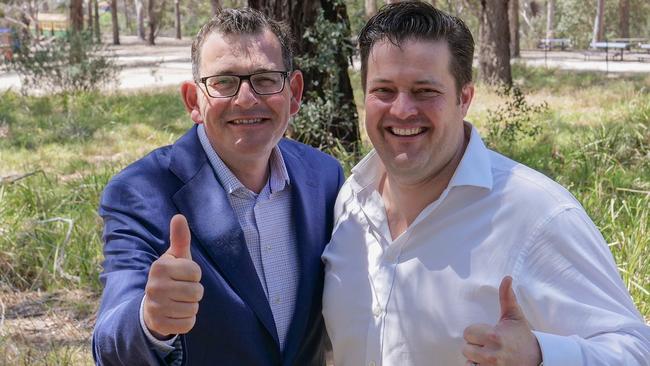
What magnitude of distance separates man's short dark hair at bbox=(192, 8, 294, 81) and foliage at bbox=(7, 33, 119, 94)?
37.7ft

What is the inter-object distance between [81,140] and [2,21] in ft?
126

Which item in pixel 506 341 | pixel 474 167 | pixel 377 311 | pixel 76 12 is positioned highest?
pixel 76 12

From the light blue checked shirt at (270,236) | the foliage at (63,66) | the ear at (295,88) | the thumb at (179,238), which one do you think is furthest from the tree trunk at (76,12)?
the thumb at (179,238)

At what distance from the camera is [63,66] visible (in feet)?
45.7

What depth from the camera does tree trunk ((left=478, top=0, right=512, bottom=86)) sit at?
1527cm

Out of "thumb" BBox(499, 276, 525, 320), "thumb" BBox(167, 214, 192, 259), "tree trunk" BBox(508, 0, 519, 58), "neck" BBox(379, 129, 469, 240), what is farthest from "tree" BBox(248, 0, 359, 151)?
"tree trunk" BBox(508, 0, 519, 58)

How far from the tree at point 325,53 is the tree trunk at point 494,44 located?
8.40 m

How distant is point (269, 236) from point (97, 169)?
6.15 m

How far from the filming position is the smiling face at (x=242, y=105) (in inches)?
105

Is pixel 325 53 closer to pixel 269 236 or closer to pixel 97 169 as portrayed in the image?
pixel 97 169

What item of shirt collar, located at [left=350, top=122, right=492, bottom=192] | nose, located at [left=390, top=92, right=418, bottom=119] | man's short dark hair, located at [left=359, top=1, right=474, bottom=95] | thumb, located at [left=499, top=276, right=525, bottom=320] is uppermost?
man's short dark hair, located at [left=359, top=1, right=474, bottom=95]

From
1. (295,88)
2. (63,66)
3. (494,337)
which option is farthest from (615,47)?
(494,337)

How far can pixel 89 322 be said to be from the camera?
5023 mm

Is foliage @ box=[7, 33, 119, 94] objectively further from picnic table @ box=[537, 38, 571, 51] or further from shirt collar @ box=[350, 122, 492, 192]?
picnic table @ box=[537, 38, 571, 51]
